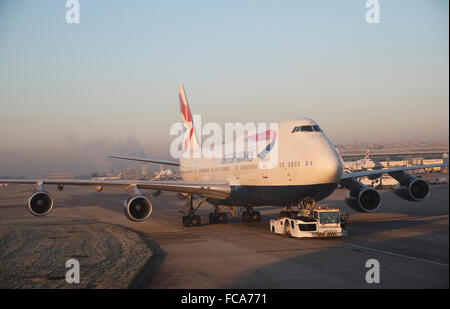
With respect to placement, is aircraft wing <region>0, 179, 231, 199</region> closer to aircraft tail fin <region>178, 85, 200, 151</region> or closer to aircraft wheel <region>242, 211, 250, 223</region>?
aircraft wheel <region>242, 211, 250, 223</region>

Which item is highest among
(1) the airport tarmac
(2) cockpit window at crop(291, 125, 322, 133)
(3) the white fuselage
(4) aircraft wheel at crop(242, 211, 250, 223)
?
(2) cockpit window at crop(291, 125, 322, 133)

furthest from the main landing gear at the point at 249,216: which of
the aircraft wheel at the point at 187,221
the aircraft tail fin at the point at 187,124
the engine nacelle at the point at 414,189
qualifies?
the aircraft tail fin at the point at 187,124

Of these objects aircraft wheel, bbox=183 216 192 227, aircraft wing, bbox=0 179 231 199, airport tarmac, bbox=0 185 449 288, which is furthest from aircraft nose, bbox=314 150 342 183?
aircraft wheel, bbox=183 216 192 227

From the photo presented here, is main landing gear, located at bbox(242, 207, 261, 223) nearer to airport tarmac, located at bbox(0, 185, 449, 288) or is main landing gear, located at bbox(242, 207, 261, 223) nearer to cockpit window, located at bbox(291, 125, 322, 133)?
airport tarmac, located at bbox(0, 185, 449, 288)

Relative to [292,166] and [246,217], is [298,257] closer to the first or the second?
[292,166]

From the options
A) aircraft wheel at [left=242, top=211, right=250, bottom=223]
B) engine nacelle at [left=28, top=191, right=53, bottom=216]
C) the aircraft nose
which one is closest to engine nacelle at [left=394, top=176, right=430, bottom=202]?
the aircraft nose

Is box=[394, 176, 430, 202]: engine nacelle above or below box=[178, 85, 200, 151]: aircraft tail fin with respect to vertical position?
below

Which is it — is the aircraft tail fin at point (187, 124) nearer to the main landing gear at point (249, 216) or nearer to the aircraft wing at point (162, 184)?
the main landing gear at point (249, 216)

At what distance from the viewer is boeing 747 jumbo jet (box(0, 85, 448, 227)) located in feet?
77.2

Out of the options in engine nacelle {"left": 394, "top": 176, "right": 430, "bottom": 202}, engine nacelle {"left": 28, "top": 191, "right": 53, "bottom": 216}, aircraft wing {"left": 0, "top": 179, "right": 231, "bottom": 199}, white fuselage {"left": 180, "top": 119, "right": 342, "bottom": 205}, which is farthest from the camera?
engine nacelle {"left": 394, "top": 176, "right": 430, "bottom": 202}

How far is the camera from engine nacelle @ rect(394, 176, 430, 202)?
29.6m

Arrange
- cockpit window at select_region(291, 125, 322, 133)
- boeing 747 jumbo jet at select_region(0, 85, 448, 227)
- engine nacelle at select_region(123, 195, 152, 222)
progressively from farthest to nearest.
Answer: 1. cockpit window at select_region(291, 125, 322, 133)
2. engine nacelle at select_region(123, 195, 152, 222)
3. boeing 747 jumbo jet at select_region(0, 85, 448, 227)

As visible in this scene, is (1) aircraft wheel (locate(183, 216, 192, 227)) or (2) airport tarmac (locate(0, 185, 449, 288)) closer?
(2) airport tarmac (locate(0, 185, 449, 288))
